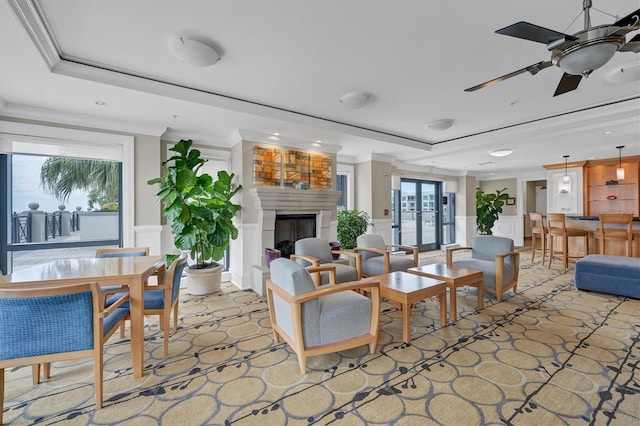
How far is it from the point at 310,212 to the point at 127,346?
3.35m

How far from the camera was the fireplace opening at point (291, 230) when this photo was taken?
5.16 metres

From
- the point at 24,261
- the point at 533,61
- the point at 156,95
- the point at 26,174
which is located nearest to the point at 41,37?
the point at 156,95

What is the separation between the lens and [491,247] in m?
4.38

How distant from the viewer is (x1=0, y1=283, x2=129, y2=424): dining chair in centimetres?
165

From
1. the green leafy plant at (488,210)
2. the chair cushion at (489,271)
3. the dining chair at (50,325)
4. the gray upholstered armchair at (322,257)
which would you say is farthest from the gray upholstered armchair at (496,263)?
the green leafy plant at (488,210)

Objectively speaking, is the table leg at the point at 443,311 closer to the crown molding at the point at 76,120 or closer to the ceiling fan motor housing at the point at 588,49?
the ceiling fan motor housing at the point at 588,49

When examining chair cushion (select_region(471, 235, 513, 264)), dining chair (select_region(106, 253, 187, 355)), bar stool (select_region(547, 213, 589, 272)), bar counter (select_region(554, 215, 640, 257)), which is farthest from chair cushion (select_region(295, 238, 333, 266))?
bar counter (select_region(554, 215, 640, 257))

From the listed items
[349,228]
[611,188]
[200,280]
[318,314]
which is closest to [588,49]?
[318,314]

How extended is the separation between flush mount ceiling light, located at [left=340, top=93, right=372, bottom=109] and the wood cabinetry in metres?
7.91

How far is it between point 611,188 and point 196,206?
10220mm

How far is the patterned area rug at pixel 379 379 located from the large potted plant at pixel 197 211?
3.75 feet

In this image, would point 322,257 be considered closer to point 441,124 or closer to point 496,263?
point 496,263

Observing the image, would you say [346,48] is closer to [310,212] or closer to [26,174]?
[310,212]

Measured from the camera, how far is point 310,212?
5355mm
